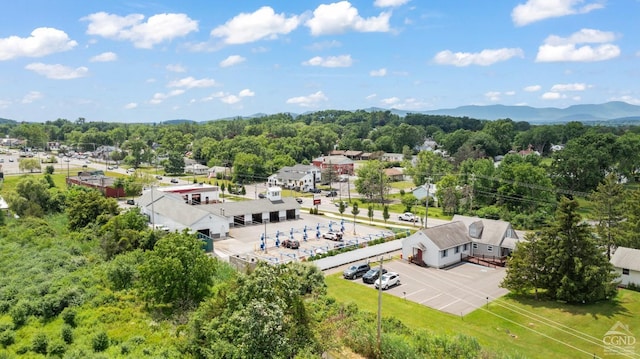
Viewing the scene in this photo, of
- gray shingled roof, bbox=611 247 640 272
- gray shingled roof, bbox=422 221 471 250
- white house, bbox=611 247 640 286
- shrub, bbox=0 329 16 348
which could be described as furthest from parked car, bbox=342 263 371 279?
shrub, bbox=0 329 16 348

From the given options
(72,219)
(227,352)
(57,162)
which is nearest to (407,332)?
(227,352)

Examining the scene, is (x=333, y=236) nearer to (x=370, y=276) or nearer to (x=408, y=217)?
(x=370, y=276)

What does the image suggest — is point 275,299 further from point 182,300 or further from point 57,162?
point 57,162

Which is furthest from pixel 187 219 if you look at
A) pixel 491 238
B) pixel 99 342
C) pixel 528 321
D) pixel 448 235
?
pixel 528 321

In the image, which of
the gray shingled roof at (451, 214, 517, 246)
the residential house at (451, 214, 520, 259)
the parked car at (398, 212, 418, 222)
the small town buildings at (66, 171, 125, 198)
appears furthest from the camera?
the small town buildings at (66, 171, 125, 198)

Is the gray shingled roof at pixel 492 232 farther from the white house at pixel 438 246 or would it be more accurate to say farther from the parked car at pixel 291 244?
the parked car at pixel 291 244

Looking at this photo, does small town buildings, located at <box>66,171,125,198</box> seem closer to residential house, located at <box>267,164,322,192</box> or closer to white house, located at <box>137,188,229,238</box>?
→ white house, located at <box>137,188,229,238</box>
